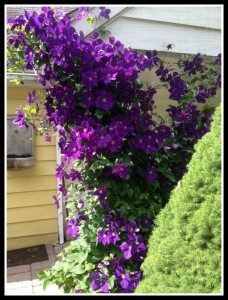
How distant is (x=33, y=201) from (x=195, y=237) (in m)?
2.69

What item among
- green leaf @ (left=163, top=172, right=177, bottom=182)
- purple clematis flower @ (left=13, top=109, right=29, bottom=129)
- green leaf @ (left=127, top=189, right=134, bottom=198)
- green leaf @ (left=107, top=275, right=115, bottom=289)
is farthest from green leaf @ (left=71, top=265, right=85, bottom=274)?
purple clematis flower @ (left=13, top=109, right=29, bottom=129)

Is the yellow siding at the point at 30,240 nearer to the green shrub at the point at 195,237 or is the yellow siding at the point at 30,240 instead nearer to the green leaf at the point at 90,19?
the green leaf at the point at 90,19

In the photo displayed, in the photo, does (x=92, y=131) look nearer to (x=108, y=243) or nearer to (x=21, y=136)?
(x=108, y=243)

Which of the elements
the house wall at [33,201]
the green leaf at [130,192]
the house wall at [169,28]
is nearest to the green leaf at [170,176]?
the green leaf at [130,192]

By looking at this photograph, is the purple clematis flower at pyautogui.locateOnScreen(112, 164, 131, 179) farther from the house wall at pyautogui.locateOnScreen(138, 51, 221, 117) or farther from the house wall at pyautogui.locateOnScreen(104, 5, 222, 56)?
the house wall at pyautogui.locateOnScreen(138, 51, 221, 117)

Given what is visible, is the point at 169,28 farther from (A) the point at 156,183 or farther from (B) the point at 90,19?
(A) the point at 156,183

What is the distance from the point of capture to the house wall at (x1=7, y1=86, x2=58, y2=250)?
11.9 ft

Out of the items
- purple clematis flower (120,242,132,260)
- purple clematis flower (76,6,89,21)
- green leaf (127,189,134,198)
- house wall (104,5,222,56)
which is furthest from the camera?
house wall (104,5,222,56)

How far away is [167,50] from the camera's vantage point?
284 cm

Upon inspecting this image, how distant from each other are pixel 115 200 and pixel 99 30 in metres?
1.39

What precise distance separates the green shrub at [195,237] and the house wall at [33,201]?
96.3 inches

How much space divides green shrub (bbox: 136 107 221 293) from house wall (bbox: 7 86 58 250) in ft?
8.02

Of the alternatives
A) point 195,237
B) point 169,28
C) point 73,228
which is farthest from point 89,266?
point 169,28

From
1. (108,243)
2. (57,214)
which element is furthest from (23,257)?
(108,243)
